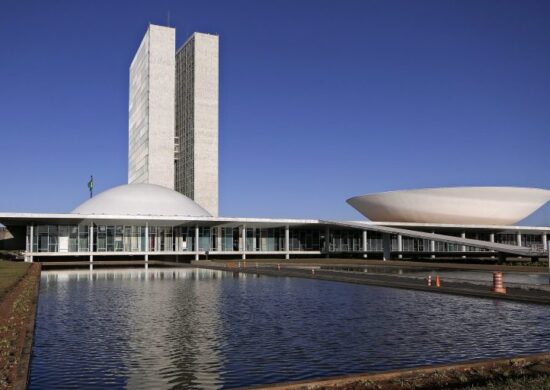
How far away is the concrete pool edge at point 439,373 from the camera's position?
7981 millimetres

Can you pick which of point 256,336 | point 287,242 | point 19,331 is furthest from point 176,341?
point 287,242

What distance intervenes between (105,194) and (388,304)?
6402 cm

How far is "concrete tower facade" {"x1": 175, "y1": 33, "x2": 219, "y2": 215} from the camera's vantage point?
11244cm

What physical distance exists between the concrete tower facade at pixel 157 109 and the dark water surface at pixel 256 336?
94.2 meters

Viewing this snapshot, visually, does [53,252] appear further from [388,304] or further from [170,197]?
[388,304]

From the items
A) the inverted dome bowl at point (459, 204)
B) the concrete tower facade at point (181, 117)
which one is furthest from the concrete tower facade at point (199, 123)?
the inverted dome bowl at point (459, 204)

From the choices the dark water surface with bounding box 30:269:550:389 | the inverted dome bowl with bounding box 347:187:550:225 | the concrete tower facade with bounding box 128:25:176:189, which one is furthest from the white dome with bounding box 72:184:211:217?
the dark water surface with bounding box 30:269:550:389

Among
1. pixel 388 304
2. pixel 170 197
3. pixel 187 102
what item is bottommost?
pixel 388 304

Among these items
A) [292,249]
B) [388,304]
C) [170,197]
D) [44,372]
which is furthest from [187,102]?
[44,372]

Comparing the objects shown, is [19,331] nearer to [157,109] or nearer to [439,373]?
[439,373]

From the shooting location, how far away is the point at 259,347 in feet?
37.7

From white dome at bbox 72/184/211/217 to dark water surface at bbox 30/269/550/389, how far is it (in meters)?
52.3

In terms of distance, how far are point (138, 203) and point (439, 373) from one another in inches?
2696

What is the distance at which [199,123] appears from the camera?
113812 millimetres
